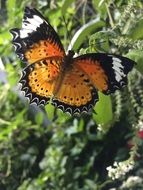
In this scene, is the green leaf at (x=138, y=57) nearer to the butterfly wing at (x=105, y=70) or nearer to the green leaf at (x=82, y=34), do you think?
the butterfly wing at (x=105, y=70)

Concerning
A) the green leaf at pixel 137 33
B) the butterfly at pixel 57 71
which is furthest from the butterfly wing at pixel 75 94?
the green leaf at pixel 137 33

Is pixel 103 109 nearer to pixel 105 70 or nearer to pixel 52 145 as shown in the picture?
pixel 105 70

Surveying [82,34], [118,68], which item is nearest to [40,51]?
[118,68]

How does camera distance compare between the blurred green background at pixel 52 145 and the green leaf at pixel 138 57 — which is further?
the blurred green background at pixel 52 145

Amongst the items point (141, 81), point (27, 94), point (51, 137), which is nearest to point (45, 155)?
point (51, 137)

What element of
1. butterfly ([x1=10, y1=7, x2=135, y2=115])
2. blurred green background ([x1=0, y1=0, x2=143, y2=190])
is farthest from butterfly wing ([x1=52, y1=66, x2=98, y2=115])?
blurred green background ([x1=0, y1=0, x2=143, y2=190])

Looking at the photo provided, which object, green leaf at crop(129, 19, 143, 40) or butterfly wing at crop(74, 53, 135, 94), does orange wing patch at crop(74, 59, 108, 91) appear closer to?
butterfly wing at crop(74, 53, 135, 94)
